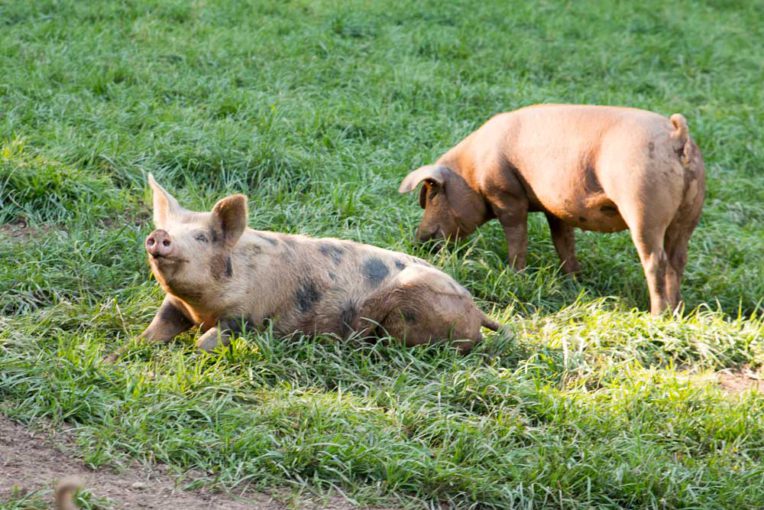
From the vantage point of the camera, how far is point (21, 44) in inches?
382

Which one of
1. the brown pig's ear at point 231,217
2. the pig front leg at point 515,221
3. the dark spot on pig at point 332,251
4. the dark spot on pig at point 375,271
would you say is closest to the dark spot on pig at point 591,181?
the pig front leg at point 515,221

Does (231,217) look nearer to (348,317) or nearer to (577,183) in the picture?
(348,317)

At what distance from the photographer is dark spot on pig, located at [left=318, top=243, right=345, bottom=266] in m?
6.12

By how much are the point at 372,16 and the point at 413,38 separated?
61 cm

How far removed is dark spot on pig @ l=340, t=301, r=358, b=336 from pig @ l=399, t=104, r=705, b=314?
1.96 meters

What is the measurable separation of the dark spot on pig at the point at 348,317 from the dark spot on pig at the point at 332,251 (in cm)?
25

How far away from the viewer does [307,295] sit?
5.96 meters

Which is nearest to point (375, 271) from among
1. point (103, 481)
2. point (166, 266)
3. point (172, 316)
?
point (172, 316)

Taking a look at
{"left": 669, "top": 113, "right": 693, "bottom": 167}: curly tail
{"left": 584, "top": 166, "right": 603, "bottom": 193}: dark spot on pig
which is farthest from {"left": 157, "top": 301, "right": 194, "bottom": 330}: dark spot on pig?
{"left": 669, "top": 113, "right": 693, "bottom": 167}: curly tail

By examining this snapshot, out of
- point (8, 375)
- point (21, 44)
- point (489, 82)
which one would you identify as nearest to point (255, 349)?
point (8, 375)

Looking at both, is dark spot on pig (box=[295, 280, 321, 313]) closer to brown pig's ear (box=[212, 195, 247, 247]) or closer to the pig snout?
brown pig's ear (box=[212, 195, 247, 247])

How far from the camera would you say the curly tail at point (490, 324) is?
6.29m

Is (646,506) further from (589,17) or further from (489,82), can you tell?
(589,17)

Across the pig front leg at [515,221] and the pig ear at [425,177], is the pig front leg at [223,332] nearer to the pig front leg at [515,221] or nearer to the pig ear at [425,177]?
the pig ear at [425,177]
